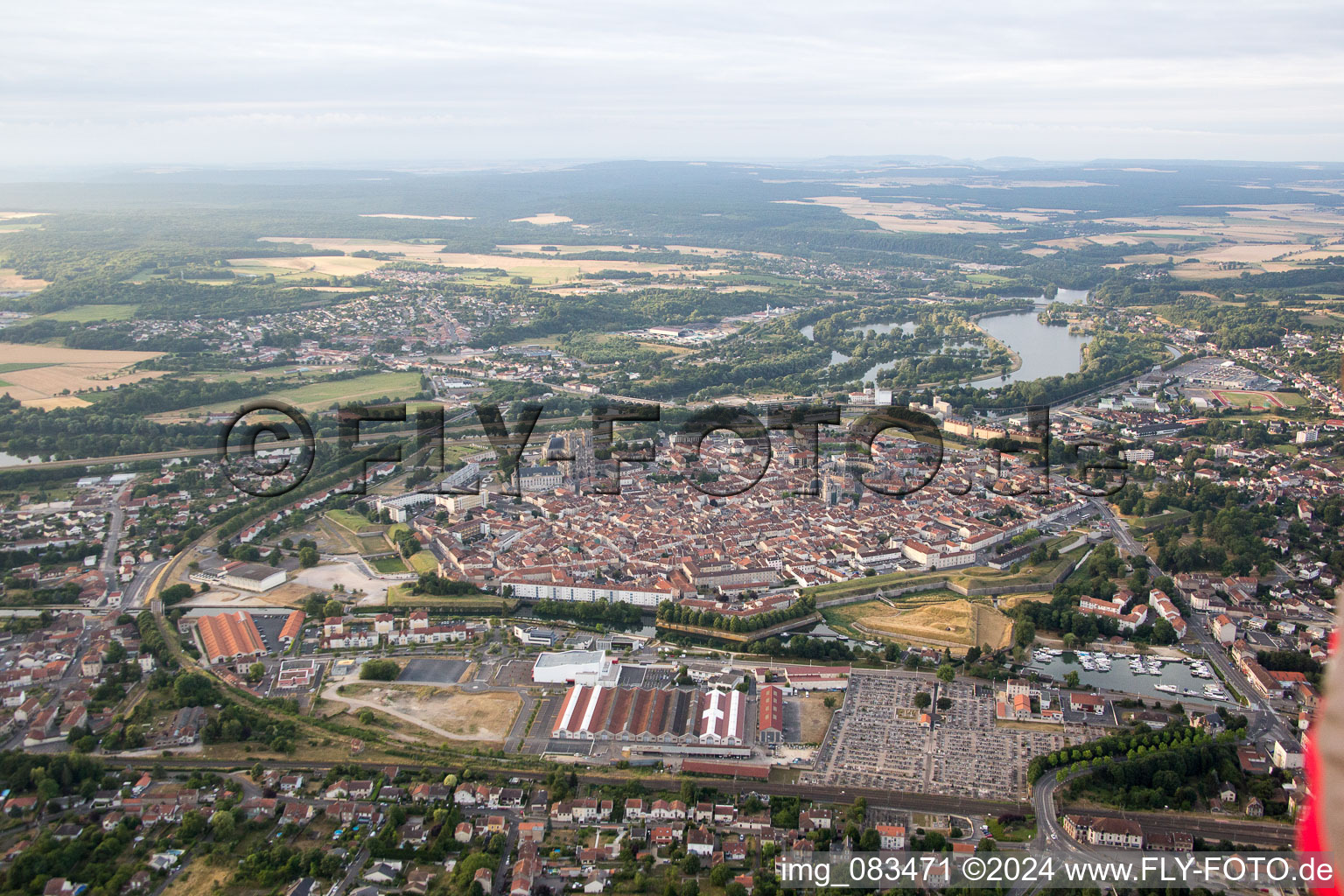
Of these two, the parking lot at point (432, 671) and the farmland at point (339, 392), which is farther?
the farmland at point (339, 392)

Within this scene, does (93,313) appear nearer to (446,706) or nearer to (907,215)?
(446,706)

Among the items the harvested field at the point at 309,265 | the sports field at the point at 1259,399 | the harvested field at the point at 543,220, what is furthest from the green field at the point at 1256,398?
the harvested field at the point at 543,220

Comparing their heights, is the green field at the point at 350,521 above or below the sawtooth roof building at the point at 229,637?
above

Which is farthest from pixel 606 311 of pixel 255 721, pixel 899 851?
pixel 899 851

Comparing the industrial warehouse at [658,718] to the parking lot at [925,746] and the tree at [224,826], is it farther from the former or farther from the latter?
the tree at [224,826]

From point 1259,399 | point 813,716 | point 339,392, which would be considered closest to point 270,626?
point 813,716

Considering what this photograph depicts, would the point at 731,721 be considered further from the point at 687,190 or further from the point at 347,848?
the point at 687,190

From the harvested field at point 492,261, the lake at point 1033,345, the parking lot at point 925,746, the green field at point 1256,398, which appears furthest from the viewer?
the harvested field at point 492,261

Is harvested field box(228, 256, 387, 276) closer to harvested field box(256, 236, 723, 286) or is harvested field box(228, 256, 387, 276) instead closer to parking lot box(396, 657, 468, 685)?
harvested field box(256, 236, 723, 286)

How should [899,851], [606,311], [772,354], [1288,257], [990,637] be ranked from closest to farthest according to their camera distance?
[899,851] < [990,637] < [772,354] < [606,311] < [1288,257]
